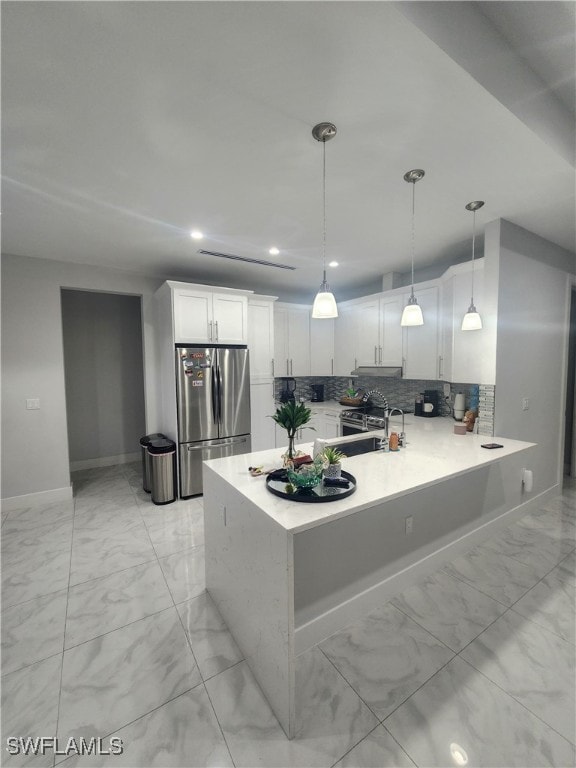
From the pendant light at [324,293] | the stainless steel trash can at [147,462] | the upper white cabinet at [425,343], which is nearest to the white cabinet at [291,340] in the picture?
the upper white cabinet at [425,343]

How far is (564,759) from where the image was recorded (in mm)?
1213

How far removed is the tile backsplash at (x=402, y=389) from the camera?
2822 mm

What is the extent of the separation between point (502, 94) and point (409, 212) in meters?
1.09

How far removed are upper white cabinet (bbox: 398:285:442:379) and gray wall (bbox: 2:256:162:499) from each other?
147 inches

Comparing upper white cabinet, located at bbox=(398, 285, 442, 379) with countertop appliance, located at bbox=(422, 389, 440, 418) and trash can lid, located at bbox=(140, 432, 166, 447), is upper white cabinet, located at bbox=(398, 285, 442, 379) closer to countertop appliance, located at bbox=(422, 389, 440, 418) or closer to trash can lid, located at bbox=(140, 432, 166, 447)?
countertop appliance, located at bbox=(422, 389, 440, 418)

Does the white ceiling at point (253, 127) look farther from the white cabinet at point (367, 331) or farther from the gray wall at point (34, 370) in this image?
the white cabinet at point (367, 331)

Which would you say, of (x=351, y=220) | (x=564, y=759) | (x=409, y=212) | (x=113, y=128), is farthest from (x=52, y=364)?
(x=564, y=759)

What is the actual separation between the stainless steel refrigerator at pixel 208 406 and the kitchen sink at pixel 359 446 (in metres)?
1.60

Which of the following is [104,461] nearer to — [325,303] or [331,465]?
[331,465]

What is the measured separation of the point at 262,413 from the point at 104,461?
271cm

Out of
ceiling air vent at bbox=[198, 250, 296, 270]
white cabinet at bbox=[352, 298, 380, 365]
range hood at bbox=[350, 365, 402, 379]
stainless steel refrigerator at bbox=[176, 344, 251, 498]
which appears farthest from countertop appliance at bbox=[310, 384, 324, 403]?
ceiling air vent at bbox=[198, 250, 296, 270]

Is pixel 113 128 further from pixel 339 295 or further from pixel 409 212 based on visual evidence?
pixel 339 295

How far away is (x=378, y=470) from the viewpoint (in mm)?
1943

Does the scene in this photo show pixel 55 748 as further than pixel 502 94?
No
